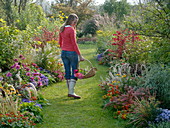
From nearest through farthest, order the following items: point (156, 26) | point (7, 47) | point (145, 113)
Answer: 1. point (145, 113)
2. point (156, 26)
3. point (7, 47)

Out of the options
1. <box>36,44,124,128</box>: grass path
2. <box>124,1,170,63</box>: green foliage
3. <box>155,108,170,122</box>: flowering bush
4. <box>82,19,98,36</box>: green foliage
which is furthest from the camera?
<box>82,19,98,36</box>: green foliage

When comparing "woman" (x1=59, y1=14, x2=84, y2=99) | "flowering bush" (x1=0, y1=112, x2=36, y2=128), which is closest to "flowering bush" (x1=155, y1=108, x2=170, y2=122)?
"flowering bush" (x1=0, y1=112, x2=36, y2=128)

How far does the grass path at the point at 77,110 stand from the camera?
4320 millimetres

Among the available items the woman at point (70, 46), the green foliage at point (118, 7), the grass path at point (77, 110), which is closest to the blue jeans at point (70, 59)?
the woman at point (70, 46)

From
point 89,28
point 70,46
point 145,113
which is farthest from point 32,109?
point 89,28

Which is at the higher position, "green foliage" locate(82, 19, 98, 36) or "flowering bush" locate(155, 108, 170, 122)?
"green foliage" locate(82, 19, 98, 36)

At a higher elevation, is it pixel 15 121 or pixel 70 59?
pixel 70 59

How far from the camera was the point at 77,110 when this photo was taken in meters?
5.02

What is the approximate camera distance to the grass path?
4.32 metres

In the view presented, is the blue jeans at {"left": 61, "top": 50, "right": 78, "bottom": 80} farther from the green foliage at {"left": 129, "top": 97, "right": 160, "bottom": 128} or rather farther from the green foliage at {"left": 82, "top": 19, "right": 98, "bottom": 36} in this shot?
the green foliage at {"left": 82, "top": 19, "right": 98, "bottom": 36}

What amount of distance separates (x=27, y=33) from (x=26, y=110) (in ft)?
11.7

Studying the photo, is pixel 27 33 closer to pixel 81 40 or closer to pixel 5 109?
pixel 5 109

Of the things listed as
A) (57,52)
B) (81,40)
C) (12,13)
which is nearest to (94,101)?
(57,52)

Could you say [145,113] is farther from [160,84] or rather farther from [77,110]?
[77,110]
